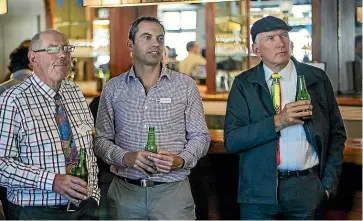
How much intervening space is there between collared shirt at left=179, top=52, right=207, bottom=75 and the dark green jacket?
6.12m

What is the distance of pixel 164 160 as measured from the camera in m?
3.04

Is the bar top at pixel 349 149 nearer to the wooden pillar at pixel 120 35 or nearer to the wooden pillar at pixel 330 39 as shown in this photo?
the wooden pillar at pixel 330 39

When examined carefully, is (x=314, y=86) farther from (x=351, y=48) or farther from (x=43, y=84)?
(x=351, y=48)

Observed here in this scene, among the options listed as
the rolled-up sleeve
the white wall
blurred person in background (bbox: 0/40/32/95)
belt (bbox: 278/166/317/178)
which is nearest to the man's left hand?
the rolled-up sleeve

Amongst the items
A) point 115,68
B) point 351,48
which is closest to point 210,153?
point 351,48

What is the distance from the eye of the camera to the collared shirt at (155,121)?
3232 millimetres

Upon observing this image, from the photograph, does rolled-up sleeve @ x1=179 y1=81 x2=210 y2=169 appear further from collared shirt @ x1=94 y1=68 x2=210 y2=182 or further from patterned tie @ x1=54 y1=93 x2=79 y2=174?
patterned tie @ x1=54 y1=93 x2=79 y2=174

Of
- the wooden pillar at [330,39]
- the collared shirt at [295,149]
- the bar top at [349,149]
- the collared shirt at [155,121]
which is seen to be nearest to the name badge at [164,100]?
the collared shirt at [155,121]

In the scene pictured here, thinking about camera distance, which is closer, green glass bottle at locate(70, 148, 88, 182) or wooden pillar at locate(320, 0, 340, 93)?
green glass bottle at locate(70, 148, 88, 182)

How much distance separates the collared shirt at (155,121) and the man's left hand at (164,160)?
111 millimetres

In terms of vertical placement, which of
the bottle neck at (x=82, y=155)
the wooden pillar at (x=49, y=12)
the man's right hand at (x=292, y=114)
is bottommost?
the bottle neck at (x=82, y=155)

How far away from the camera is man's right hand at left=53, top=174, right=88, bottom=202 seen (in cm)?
273

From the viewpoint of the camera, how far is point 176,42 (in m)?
9.84

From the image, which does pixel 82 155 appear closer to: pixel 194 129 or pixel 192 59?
pixel 194 129
